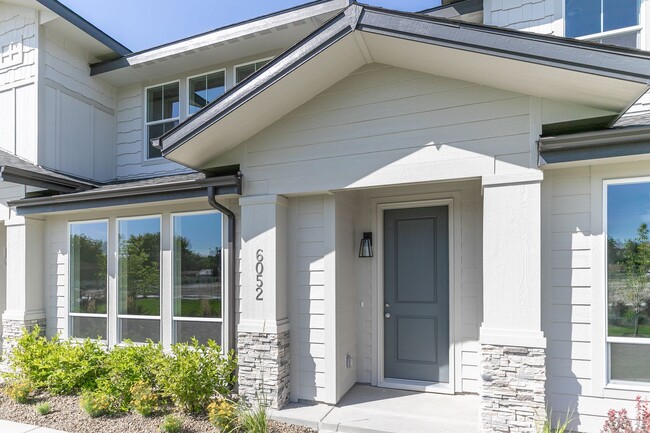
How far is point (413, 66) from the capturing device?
4156 mm

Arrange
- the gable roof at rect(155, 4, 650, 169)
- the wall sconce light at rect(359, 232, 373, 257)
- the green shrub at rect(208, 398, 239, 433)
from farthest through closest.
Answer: the wall sconce light at rect(359, 232, 373, 257)
the green shrub at rect(208, 398, 239, 433)
the gable roof at rect(155, 4, 650, 169)

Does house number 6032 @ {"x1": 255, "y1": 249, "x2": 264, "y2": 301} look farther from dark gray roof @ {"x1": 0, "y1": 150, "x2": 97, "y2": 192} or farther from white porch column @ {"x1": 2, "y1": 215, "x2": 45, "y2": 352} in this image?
white porch column @ {"x1": 2, "y1": 215, "x2": 45, "y2": 352}

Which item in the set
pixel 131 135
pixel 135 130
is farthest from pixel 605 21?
pixel 131 135

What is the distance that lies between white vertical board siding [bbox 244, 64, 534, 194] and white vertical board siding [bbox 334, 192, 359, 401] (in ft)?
1.80

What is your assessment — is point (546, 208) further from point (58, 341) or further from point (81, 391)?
point (58, 341)

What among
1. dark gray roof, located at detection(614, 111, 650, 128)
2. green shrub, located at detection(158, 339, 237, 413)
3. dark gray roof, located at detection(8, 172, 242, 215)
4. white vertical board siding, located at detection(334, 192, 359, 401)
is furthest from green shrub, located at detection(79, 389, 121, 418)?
dark gray roof, located at detection(614, 111, 650, 128)

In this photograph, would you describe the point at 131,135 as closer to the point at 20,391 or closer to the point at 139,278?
the point at 139,278

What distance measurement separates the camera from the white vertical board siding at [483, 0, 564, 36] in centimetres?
505

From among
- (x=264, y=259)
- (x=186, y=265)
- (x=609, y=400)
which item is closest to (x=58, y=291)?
(x=186, y=265)

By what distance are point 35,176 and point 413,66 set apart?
19.0 feet

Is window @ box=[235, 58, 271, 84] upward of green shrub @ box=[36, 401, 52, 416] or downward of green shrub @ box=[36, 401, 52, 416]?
upward

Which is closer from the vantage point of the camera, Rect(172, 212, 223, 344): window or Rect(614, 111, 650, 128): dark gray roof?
Rect(614, 111, 650, 128): dark gray roof

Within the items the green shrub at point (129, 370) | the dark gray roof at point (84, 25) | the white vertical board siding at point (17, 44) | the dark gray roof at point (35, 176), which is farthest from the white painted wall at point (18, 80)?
the green shrub at point (129, 370)

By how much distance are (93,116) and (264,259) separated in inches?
204
